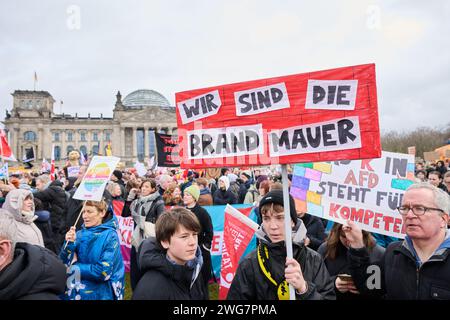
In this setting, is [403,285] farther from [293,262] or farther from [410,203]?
[293,262]

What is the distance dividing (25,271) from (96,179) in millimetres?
2452

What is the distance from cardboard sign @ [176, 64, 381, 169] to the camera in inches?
93.0

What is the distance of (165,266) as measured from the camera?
7.57ft

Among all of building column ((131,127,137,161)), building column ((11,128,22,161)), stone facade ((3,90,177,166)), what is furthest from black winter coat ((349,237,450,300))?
building column ((11,128,22,161))

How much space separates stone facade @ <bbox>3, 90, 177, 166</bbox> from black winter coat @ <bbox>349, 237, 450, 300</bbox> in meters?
73.7

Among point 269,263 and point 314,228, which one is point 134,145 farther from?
point 269,263

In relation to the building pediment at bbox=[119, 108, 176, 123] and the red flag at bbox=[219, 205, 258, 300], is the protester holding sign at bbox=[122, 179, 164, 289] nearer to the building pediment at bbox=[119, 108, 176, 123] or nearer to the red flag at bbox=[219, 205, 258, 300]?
the red flag at bbox=[219, 205, 258, 300]

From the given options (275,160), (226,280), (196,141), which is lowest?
(226,280)

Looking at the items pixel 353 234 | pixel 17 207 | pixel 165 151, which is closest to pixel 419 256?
pixel 353 234

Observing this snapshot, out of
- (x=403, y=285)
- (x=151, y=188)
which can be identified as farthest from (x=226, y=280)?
(x=403, y=285)

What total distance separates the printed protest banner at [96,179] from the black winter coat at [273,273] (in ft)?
6.81
